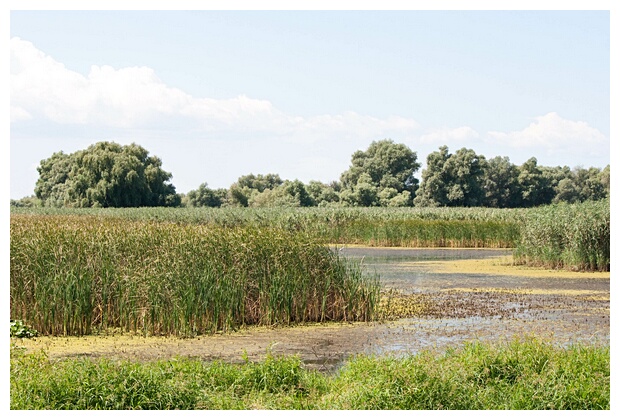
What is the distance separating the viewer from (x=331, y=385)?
8.23 meters

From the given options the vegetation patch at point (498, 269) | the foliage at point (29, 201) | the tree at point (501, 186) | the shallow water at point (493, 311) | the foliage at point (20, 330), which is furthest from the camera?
the foliage at point (29, 201)

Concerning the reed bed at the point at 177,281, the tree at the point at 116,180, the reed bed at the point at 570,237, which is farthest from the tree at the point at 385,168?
the reed bed at the point at 177,281

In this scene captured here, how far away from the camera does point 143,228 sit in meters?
15.4

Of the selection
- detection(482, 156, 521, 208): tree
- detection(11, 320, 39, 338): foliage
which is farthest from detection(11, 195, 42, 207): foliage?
detection(11, 320, 39, 338): foliage

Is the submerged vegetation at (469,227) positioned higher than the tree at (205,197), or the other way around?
the tree at (205,197)

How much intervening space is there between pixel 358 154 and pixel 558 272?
208ft

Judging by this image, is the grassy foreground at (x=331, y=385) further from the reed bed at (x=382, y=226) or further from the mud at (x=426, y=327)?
the reed bed at (x=382, y=226)

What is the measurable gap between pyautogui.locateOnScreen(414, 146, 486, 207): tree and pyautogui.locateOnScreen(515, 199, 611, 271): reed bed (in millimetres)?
47434

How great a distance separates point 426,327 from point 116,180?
54587 mm

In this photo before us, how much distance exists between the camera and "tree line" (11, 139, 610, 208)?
216ft

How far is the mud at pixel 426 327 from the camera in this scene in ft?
36.5

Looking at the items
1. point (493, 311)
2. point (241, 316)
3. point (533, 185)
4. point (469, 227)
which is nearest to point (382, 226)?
point (469, 227)

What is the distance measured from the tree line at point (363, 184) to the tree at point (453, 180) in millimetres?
90
